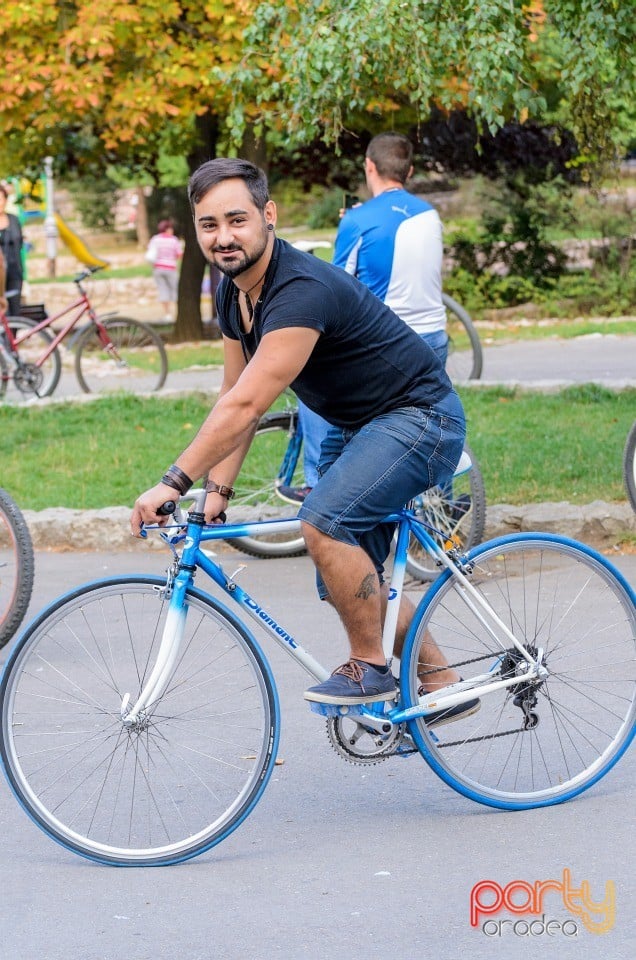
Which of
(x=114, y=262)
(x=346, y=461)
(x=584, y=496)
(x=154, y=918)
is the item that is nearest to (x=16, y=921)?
(x=154, y=918)

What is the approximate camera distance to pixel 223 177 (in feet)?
13.4

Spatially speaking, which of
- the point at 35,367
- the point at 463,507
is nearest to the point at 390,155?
the point at 463,507

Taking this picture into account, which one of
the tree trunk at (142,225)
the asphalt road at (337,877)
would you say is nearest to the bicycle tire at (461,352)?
the asphalt road at (337,877)

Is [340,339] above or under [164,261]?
above

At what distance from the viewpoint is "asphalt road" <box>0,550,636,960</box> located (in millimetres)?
3680

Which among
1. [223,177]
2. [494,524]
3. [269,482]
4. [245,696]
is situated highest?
[223,177]

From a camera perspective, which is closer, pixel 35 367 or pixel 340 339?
pixel 340 339

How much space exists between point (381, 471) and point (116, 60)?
14937 millimetres

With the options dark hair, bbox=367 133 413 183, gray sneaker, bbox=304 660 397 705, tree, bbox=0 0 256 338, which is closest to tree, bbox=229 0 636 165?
dark hair, bbox=367 133 413 183

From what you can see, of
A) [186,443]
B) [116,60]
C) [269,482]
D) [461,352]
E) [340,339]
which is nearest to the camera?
[340,339]

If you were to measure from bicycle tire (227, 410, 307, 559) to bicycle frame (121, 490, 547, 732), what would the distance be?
350cm

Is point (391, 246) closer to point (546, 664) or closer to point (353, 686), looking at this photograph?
point (546, 664)

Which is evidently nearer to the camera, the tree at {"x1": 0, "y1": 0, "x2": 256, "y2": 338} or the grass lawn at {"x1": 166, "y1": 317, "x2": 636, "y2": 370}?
the tree at {"x1": 0, "y1": 0, "x2": 256, "y2": 338}

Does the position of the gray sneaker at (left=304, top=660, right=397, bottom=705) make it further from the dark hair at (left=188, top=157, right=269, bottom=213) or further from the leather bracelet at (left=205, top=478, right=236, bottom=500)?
the dark hair at (left=188, top=157, right=269, bottom=213)
